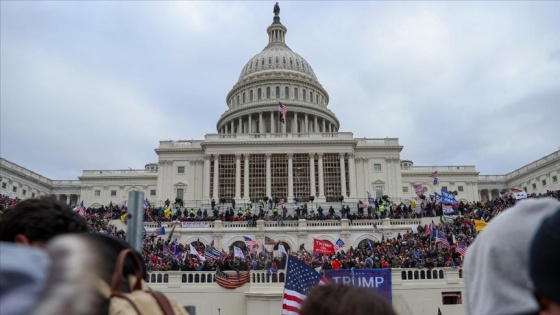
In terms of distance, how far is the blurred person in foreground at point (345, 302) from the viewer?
7.64ft

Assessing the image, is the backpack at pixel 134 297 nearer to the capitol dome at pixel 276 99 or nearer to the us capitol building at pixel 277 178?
the us capitol building at pixel 277 178

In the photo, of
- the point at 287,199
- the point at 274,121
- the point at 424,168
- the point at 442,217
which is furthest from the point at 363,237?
the point at 424,168

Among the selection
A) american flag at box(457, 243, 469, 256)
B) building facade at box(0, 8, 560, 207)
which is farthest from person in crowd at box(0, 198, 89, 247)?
building facade at box(0, 8, 560, 207)

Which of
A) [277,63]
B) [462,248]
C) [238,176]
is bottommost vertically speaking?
[462,248]

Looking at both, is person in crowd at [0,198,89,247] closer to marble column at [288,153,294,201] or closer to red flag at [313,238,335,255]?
red flag at [313,238,335,255]

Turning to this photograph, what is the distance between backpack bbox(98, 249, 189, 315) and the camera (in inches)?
97.3

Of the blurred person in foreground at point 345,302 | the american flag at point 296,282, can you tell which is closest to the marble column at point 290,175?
the american flag at point 296,282

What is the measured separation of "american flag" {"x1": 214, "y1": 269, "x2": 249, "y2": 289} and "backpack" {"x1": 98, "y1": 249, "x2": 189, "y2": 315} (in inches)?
1086

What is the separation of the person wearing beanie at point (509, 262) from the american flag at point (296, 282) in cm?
1129

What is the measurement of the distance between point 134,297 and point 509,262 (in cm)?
213

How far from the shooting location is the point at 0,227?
11.2 ft

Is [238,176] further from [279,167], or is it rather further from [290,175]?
[290,175]

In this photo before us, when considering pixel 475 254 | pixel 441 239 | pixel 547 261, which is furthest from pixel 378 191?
pixel 547 261

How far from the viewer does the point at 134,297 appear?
2643 mm
